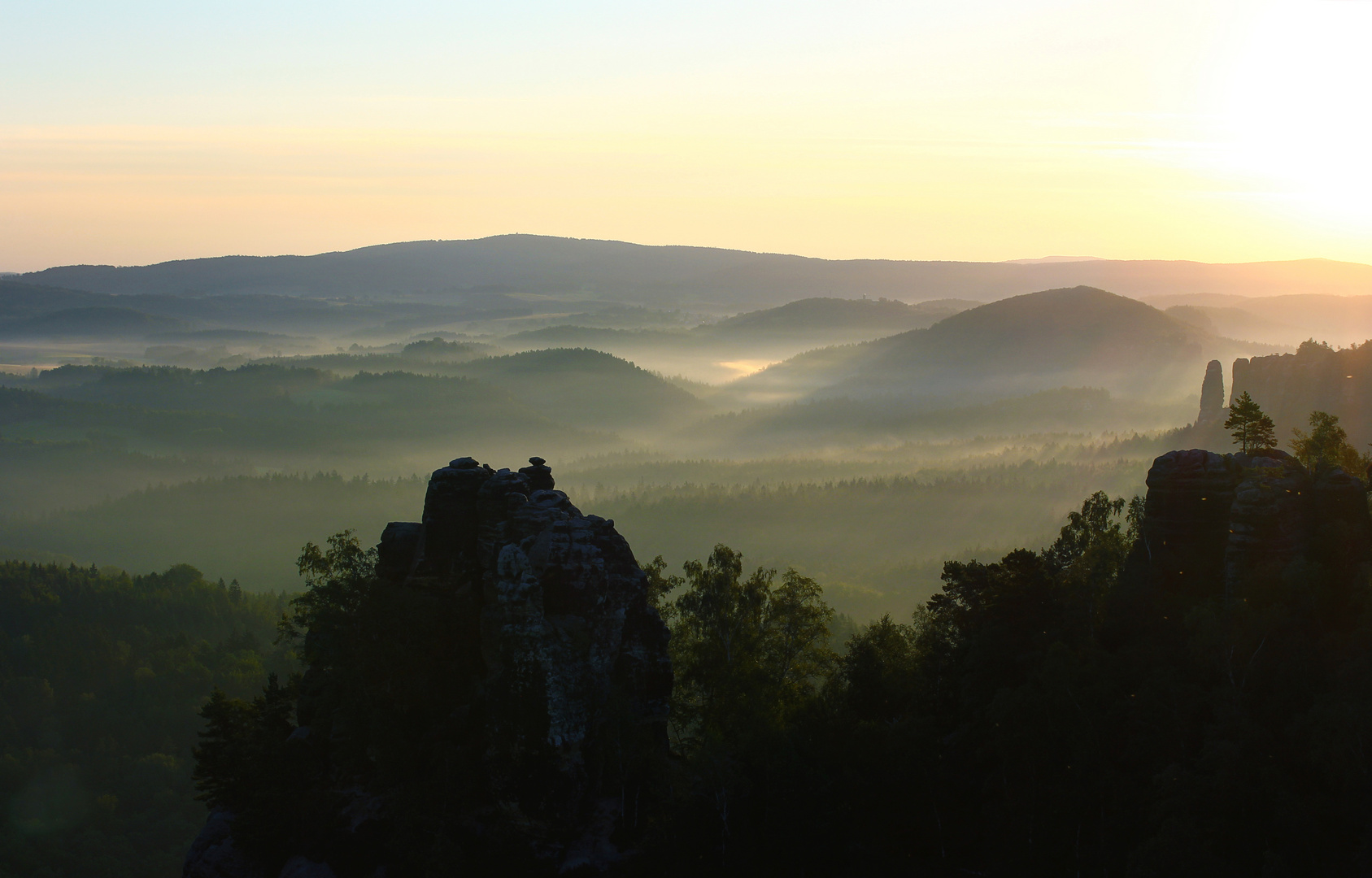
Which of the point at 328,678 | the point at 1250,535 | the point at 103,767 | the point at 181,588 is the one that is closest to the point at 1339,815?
the point at 1250,535

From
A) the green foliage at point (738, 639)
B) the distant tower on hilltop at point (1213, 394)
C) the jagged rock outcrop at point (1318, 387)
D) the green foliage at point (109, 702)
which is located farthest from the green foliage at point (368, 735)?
the distant tower on hilltop at point (1213, 394)

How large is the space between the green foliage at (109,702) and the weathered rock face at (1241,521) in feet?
354

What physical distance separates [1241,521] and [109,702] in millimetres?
160324

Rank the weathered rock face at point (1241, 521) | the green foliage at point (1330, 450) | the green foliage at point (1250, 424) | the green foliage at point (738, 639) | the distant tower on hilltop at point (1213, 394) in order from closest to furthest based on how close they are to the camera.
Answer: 1. the weathered rock face at point (1241, 521)
2. the green foliage at point (738, 639)
3. the green foliage at point (1250, 424)
4. the green foliage at point (1330, 450)
5. the distant tower on hilltop at point (1213, 394)

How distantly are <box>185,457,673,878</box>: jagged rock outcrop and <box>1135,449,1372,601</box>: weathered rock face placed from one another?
2601 centimetres

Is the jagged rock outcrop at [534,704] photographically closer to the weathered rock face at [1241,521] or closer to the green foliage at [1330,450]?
the weathered rock face at [1241,521]

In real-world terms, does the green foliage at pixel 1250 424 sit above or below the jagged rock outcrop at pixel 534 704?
above

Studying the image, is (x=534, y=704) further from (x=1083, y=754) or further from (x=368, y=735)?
(x=1083, y=754)

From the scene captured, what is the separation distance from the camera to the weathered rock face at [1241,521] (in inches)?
1768

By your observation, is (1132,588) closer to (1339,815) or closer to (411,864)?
(1339,815)

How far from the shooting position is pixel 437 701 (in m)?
47.3

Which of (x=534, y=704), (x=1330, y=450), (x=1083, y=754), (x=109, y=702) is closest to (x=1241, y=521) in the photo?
(x=1330, y=450)

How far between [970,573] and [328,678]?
34370mm

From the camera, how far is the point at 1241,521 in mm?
45625
